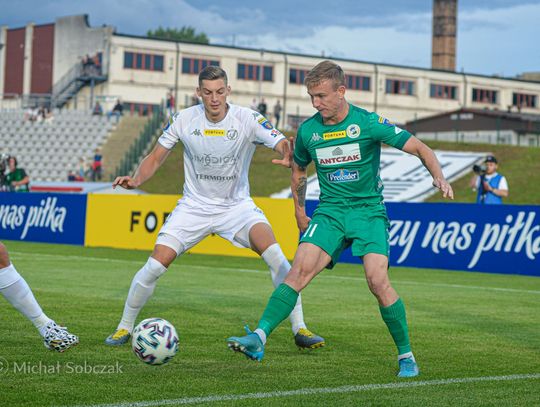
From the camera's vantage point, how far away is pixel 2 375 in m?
6.95

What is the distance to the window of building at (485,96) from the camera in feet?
288

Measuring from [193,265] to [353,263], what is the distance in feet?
11.8

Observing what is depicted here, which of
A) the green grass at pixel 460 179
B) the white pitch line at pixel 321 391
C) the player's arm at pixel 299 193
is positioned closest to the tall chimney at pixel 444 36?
the green grass at pixel 460 179

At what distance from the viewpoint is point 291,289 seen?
24.2 feet

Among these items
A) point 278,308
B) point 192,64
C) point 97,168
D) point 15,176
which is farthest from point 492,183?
point 192,64

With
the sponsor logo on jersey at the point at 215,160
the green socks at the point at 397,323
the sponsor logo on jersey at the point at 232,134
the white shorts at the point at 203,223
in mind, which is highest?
the sponsor logo on jersey at the point at 232,134

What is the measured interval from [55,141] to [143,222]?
32.2 metres

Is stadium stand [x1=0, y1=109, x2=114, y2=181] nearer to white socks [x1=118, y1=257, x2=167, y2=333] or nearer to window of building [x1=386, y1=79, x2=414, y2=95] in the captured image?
window of building [x1=386, y1=79, x2=414, y2=95]

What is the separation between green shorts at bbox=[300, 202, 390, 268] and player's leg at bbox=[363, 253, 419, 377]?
0.11 m

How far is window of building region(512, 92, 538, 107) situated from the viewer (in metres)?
90.1

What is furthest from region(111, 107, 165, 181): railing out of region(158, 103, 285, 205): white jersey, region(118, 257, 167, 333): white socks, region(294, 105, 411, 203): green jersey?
region(294, 105, 411, 203): green jersey

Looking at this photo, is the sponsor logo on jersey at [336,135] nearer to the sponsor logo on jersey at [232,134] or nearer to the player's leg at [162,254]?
the sponsor logo on jersey at [232,134]

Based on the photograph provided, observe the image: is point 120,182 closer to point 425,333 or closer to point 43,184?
point 425,333

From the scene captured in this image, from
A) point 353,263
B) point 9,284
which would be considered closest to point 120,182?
point 9,284
